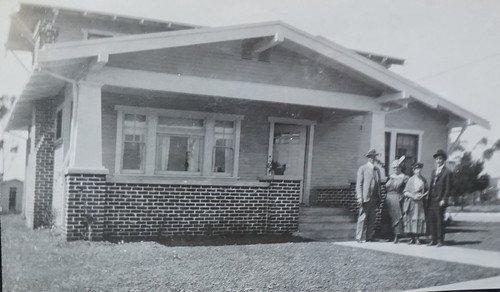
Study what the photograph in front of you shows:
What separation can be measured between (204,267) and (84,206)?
1.65 meters

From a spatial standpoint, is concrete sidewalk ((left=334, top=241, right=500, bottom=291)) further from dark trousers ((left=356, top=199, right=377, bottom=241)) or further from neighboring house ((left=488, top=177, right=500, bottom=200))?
neighboring house ((left=488, top=177, right=500, bottom=200))

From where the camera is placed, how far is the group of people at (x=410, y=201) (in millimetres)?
6578

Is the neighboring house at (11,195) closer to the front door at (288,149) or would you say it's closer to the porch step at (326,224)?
the porch step at (326,224)

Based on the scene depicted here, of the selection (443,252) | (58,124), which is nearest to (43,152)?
(58,124)

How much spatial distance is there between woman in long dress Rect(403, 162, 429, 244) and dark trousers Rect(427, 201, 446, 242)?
0.39 feet

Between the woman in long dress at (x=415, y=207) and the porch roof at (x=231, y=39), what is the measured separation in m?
1.14

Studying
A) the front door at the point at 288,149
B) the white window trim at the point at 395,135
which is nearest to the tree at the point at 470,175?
the white window trim at the point at 395,135

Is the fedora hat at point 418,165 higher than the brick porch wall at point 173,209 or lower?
higher

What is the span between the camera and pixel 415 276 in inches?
228

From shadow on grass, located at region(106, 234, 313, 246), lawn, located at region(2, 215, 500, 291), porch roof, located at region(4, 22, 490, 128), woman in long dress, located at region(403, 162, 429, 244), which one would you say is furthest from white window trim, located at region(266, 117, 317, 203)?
woman in long dress, located at region(403, 162, 429, 244)

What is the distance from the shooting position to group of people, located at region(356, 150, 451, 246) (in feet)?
21.6

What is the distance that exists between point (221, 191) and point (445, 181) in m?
3.16

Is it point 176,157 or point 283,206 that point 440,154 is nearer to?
point 283,206

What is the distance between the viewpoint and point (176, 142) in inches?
272
